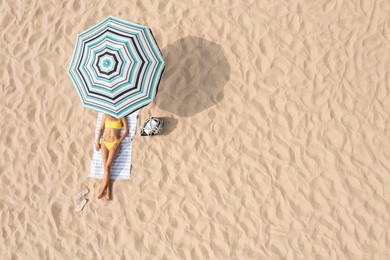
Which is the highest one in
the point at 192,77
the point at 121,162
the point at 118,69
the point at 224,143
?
the point at 192,77

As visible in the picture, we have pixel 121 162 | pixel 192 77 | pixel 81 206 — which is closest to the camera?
pixel 81 206

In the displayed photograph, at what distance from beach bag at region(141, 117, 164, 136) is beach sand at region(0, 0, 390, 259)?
0.16m

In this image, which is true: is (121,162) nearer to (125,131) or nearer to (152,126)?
(125,131)

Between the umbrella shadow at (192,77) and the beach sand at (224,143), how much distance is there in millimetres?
17

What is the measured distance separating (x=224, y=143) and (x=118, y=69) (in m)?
1.96

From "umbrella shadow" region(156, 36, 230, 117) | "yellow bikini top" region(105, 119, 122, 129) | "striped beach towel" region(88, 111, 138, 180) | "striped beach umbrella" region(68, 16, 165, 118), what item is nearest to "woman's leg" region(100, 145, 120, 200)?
"striped beach towel" region(88, 111, 138, 180)

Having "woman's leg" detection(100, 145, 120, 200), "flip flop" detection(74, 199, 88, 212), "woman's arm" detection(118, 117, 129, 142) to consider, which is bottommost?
"flip flop" detection(74, 199, 88, 212)

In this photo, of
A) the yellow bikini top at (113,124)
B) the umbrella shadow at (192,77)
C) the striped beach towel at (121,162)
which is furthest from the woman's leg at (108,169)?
the umbrella shadow at (192,77)

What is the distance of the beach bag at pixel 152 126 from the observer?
22.1 ft

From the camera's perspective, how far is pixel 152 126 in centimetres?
674

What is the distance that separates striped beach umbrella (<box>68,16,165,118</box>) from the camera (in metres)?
6.05

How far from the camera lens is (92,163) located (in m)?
6.92

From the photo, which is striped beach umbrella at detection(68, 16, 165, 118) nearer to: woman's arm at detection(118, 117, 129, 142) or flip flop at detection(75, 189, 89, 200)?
woman's arm at detection(118, 117, 129, 142)

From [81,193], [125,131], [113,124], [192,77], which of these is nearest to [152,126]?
[125,131]
